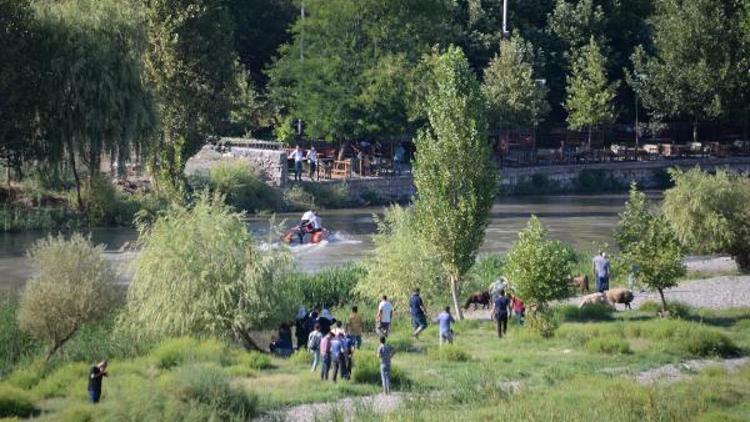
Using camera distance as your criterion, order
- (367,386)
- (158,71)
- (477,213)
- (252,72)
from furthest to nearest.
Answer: (252,72) < (158,71) < (477,213) < (367,386)

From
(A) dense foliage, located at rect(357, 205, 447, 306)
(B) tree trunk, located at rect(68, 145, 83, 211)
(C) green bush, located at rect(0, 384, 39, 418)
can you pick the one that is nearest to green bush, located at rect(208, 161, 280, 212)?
(B) tree trunk, located at rect(68, 145, 83, 211)

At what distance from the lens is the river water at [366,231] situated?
45.6 metres

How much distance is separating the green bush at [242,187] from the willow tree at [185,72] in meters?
1.86

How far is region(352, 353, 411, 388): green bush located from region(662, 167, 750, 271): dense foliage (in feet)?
58.6

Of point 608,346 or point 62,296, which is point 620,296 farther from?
point 62,296

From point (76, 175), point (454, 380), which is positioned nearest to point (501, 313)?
point (454, 380)

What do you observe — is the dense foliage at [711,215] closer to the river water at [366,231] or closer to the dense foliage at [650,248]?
the dense foliage at [650,248]

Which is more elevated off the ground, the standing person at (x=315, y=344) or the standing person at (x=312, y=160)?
the standing person at (x=312, y=160)

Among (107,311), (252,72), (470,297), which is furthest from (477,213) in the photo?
(252,72)

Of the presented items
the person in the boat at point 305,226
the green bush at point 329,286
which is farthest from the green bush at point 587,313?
the person in the boat at point 305,226

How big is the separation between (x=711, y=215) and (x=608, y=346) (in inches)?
527

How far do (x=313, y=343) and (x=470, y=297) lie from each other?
33.8ft

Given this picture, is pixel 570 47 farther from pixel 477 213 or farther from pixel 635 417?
pixel 635 417

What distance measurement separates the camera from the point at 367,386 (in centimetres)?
2819
